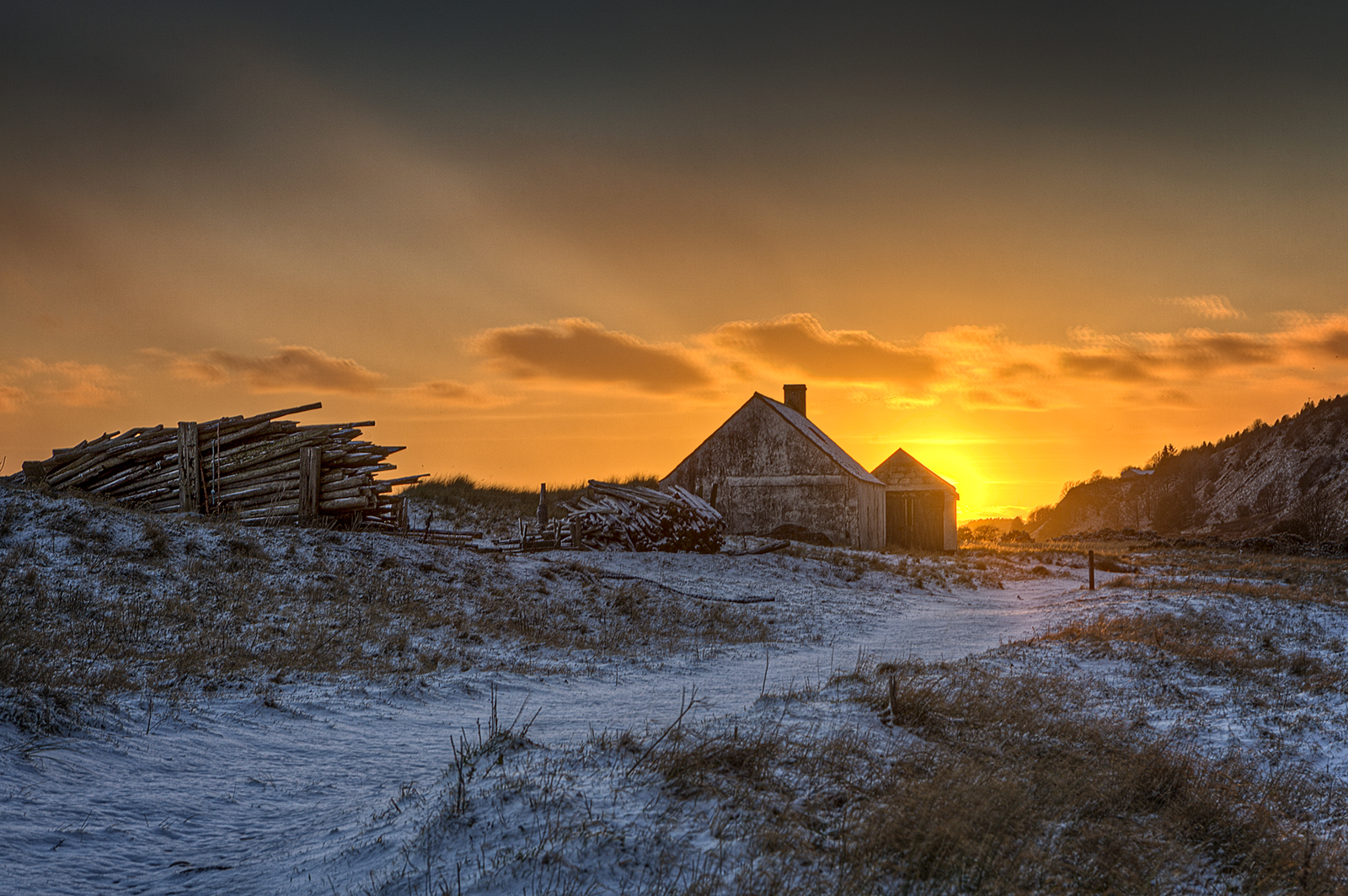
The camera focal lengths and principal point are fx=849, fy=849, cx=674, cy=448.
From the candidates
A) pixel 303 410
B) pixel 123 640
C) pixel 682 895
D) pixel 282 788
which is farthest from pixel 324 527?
pixel 682 895

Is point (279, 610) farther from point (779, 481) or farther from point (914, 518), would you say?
point (914, 518)

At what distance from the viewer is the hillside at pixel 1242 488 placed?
4066 cm

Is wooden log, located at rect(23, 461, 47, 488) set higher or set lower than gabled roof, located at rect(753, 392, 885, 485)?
lower

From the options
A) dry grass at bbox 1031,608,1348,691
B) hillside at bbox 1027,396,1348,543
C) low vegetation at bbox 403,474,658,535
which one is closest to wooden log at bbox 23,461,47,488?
low vegetation at bbox 403,474,658,535

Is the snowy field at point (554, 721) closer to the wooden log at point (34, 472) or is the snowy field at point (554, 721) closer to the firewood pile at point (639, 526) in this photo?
the wooden log at point (34, 472)

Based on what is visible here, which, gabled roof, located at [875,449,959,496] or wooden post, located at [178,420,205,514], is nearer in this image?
wooden post, located at [178,420,205,514]

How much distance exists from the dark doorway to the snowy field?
20.4 meters

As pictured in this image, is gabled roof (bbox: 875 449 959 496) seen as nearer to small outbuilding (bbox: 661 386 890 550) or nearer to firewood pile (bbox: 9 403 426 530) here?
small outbuilding (bbox: 661 386 890 550)

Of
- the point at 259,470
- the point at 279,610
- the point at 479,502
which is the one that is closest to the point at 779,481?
the point at 479,502

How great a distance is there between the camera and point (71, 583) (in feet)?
39.0

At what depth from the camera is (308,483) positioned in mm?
18562

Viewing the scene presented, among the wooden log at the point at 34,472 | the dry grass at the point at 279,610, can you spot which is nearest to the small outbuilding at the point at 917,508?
the dry grass at the point at 279,610

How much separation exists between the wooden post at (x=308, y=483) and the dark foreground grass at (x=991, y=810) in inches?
574

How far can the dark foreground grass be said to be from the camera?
4.42 m
